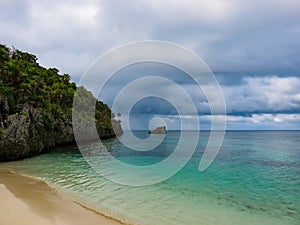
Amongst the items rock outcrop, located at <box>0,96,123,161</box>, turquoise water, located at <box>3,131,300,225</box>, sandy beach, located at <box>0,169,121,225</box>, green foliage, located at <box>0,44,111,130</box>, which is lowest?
turquoise water, located at <box>3,131,300,225</box>

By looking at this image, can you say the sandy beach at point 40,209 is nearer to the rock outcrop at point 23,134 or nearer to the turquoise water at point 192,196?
the turquoise water at point 192,196

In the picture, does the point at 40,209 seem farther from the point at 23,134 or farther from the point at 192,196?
the point at 23,134

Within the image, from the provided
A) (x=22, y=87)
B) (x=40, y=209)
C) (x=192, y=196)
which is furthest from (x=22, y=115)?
(x=192, y=196)

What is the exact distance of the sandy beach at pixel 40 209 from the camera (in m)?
9.41

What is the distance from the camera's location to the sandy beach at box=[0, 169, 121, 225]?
941 cm

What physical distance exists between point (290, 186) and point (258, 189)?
2676 millimetres

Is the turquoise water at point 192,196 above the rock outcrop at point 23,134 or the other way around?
the other way around

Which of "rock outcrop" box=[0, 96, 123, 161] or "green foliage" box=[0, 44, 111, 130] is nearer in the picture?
"rock outcrop" box=[0, 96, 123, 161]

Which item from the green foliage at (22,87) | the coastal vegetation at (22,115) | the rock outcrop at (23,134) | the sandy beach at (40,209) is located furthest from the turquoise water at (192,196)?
the green foliage at (22,87)

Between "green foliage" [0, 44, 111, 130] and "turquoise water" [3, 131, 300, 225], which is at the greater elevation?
"green foliage" [0, 44, 111, 130]

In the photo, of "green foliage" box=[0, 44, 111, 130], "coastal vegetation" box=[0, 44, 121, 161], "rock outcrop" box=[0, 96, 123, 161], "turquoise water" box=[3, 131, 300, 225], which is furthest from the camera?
"green foliage" box=[0, 44, 111, 130]

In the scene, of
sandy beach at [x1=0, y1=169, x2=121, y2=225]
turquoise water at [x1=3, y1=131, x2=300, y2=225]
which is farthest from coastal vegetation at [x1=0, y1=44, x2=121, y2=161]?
sandy beach at [x1=0, y1=169, x2=121, y2=225]

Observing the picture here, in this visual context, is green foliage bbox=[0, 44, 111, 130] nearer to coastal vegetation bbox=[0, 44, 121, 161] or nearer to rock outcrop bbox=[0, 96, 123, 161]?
coastal vegetation bbox=[0, 44, 121, 161]

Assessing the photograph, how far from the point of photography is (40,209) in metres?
10.7
